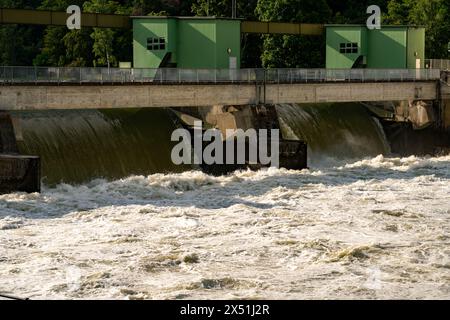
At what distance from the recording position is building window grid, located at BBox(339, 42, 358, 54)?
86875 millimetres

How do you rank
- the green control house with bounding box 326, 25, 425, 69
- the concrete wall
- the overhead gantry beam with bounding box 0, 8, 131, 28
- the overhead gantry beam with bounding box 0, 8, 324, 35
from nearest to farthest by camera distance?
the concrete wall → the overhead gantry beam with bounding box 0, 8, 131, 28 → the overhead gantry beam with bounding box 0, 8, 324, 35 → the green control house with bounding box 326, 25, 425, 69

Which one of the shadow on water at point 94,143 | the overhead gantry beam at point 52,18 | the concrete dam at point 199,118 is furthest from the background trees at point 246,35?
the shadow on water at point 94,143

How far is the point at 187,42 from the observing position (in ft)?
246

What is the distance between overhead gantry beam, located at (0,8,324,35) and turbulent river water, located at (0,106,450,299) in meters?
13.3

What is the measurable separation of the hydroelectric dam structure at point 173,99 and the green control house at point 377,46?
0.55 feet

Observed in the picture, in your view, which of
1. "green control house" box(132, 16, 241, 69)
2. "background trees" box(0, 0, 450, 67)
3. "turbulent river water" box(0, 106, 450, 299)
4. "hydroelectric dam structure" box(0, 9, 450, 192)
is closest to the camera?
"turbulent river water" box(0, 106, 450, 299)

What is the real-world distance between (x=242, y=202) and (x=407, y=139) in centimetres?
2994

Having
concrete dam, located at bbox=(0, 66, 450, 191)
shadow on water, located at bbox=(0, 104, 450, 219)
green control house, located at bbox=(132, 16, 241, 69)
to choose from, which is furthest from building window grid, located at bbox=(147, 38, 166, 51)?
shadow on water, located at bbox=(0, 104, 450, 219)

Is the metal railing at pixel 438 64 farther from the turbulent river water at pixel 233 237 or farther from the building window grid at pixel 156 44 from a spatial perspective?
the building window grid at pixel 156 44

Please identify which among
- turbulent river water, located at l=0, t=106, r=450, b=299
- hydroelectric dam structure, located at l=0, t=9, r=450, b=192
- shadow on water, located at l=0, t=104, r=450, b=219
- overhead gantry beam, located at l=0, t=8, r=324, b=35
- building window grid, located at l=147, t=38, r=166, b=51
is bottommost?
turbulent river water, located at l=0, t=106, r=450, b=299

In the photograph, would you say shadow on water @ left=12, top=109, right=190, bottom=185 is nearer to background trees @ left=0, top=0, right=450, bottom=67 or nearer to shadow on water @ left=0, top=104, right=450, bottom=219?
shadow on water @ left=0, top=104, right=450, bottom=219

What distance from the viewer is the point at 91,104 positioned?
204 ft

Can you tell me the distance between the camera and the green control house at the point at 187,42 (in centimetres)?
7438
